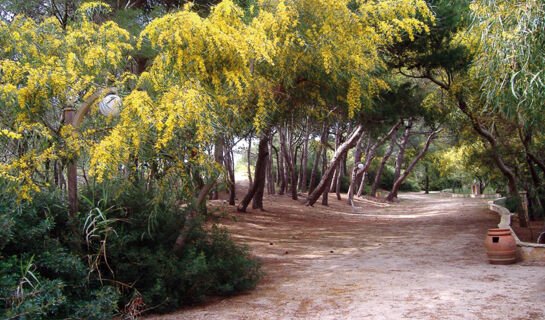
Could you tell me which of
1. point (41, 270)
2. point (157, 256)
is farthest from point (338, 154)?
point (41, 270)

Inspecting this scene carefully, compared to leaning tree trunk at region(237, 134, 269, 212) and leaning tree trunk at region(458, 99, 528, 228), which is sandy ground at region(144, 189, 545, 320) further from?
leaning tree trunk at region(237, 134, 269, 212)

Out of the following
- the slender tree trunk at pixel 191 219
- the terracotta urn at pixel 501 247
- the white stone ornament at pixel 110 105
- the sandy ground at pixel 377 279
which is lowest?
the sandy ground at pixel 377 279

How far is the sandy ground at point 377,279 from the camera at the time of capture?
16.0 ft

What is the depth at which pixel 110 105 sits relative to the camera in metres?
5.04

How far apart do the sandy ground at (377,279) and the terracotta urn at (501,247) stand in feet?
0.70

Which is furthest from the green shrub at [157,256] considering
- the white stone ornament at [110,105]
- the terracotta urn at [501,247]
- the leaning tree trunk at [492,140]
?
the leaning tree trunk at [492,140]

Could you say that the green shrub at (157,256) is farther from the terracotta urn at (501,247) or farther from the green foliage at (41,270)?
the terracotta urn at (501,247)

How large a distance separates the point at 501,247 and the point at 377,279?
268 cm

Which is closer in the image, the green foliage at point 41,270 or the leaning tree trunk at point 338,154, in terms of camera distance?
the green foliage at point 41,270

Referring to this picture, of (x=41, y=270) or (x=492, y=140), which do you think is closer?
(x=41, y=270)

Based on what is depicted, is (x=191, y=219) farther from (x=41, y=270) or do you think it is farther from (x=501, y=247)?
(x=501, y=247)

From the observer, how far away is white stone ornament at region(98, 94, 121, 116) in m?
4.97

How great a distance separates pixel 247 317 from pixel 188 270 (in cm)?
80

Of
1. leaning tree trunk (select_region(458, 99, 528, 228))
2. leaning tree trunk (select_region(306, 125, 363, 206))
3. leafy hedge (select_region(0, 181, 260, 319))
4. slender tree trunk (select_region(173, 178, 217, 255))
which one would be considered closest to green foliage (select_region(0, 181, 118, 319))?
leafy hedge (select_region(0, 181, 260, 319))
